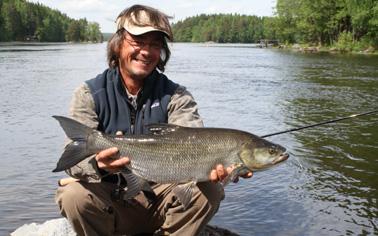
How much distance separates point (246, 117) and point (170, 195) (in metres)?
10.1

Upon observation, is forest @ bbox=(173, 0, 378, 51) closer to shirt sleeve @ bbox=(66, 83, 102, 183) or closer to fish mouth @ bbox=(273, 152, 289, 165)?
shirt sleeve @ bbox=(66, 83, 102, 183)

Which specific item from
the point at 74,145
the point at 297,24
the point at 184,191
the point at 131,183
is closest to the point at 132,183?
the point at 131,183

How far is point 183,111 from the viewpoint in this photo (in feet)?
14.9

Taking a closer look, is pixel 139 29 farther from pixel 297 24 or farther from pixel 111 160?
pixel 297 24

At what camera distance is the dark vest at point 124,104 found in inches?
175

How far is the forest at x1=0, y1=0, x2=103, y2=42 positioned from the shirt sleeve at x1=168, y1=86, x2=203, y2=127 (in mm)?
127493

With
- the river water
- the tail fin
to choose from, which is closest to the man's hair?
the tail fin

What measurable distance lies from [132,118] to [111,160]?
713 mm

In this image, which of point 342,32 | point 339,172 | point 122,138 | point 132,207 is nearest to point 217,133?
point 122,138

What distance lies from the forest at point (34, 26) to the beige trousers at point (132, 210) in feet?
419

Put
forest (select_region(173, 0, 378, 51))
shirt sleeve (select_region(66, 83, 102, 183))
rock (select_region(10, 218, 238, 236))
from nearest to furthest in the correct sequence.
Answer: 1. shirt sleeve (select_region(66, 83, 102, 183))
2. rock (select_region(10, 218, 238, 236))
3. forest (select_region(173, 0, 378, 51))

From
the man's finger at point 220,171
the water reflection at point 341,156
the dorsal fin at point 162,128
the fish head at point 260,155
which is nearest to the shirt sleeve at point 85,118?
the dorsal fin at point 162,128

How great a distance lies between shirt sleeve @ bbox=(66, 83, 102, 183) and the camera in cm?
408

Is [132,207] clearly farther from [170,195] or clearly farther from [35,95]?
[35,95]
